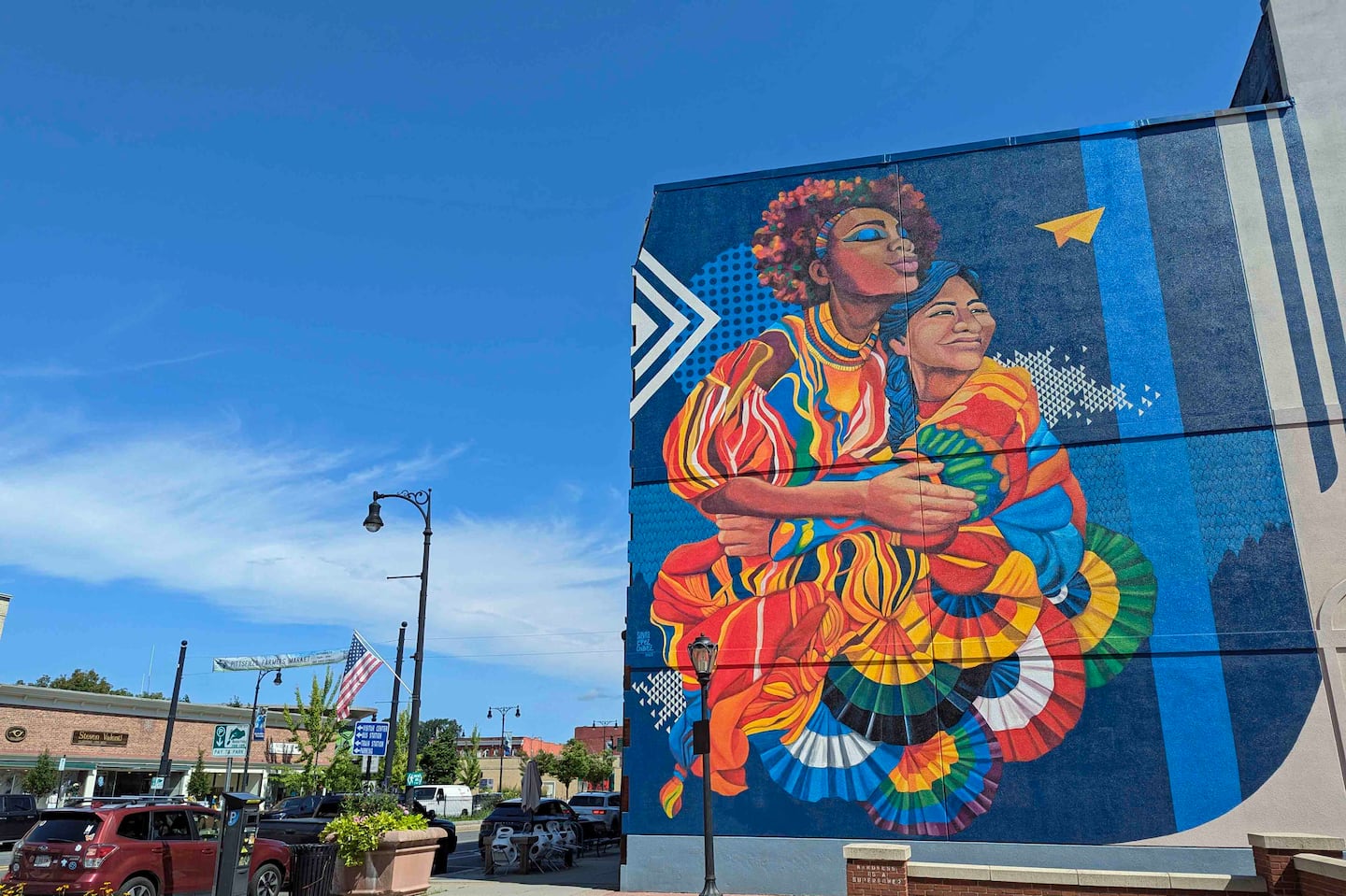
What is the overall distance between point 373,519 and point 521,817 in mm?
9487

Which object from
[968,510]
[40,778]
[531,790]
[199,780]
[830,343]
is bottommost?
[531,790]

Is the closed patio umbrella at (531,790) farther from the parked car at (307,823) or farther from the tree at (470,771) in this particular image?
the tree at (470,771)

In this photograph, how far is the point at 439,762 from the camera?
82.8 metres

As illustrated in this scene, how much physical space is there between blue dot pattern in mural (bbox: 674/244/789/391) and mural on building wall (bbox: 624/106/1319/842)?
8 cm

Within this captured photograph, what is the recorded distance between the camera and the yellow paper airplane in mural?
21172 millimetres

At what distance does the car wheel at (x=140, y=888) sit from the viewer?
1577cm

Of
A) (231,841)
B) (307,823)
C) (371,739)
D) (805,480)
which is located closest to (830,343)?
(805,480)

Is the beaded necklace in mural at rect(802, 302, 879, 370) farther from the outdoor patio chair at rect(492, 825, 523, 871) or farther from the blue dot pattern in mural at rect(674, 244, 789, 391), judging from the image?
the outdoor patio chair at rect(492, 825, 523, 871)

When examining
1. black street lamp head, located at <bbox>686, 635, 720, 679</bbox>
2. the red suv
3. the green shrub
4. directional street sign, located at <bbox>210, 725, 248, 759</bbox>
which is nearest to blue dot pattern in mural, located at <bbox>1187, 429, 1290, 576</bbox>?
black street lamp head, located at <bbox>686, 635, 720, 679</bbox>

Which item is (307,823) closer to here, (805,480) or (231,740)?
(805,480)

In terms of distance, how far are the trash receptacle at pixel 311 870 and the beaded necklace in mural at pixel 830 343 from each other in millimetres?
13837

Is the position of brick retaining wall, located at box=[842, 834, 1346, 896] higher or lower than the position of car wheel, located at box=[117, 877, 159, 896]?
higher

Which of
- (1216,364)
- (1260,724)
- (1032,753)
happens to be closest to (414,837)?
(1032,753)

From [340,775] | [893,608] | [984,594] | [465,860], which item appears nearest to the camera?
[984,594]
